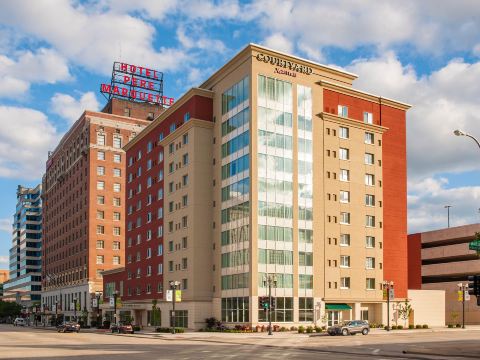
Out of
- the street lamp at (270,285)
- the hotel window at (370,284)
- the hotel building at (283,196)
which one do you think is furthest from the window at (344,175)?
the street lamp at (270,285)

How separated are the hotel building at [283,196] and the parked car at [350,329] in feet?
29.8

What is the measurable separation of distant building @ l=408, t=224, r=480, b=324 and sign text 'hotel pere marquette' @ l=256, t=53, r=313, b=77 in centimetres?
4699

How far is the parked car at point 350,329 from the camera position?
6700 cm

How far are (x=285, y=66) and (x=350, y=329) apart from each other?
110 feet

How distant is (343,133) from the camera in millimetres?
84688

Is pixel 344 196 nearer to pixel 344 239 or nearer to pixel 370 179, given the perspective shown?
pixel 370 179

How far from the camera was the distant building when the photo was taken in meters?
110

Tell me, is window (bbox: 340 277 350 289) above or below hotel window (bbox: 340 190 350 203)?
below

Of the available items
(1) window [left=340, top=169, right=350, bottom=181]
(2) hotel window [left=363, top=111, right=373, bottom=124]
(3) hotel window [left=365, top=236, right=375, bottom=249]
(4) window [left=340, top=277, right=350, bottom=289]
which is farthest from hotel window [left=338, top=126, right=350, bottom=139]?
(4) window [left=340, top=277, right=350, bottom=289]

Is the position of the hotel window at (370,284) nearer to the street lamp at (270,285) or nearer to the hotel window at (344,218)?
the hotel window at (344,218)

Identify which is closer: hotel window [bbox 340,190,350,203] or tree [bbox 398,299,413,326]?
hotel window [bbox 340,190,350,203]

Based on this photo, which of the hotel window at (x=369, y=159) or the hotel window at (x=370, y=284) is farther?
the hotel window at (x=369, y=159)

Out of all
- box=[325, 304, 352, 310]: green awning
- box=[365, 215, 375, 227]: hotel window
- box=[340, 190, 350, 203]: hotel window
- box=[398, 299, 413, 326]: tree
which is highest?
box=[340, 190, 350, 203]: hotel window

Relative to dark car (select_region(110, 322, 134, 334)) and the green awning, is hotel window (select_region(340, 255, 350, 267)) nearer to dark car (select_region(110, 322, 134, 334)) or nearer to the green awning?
the green awning
